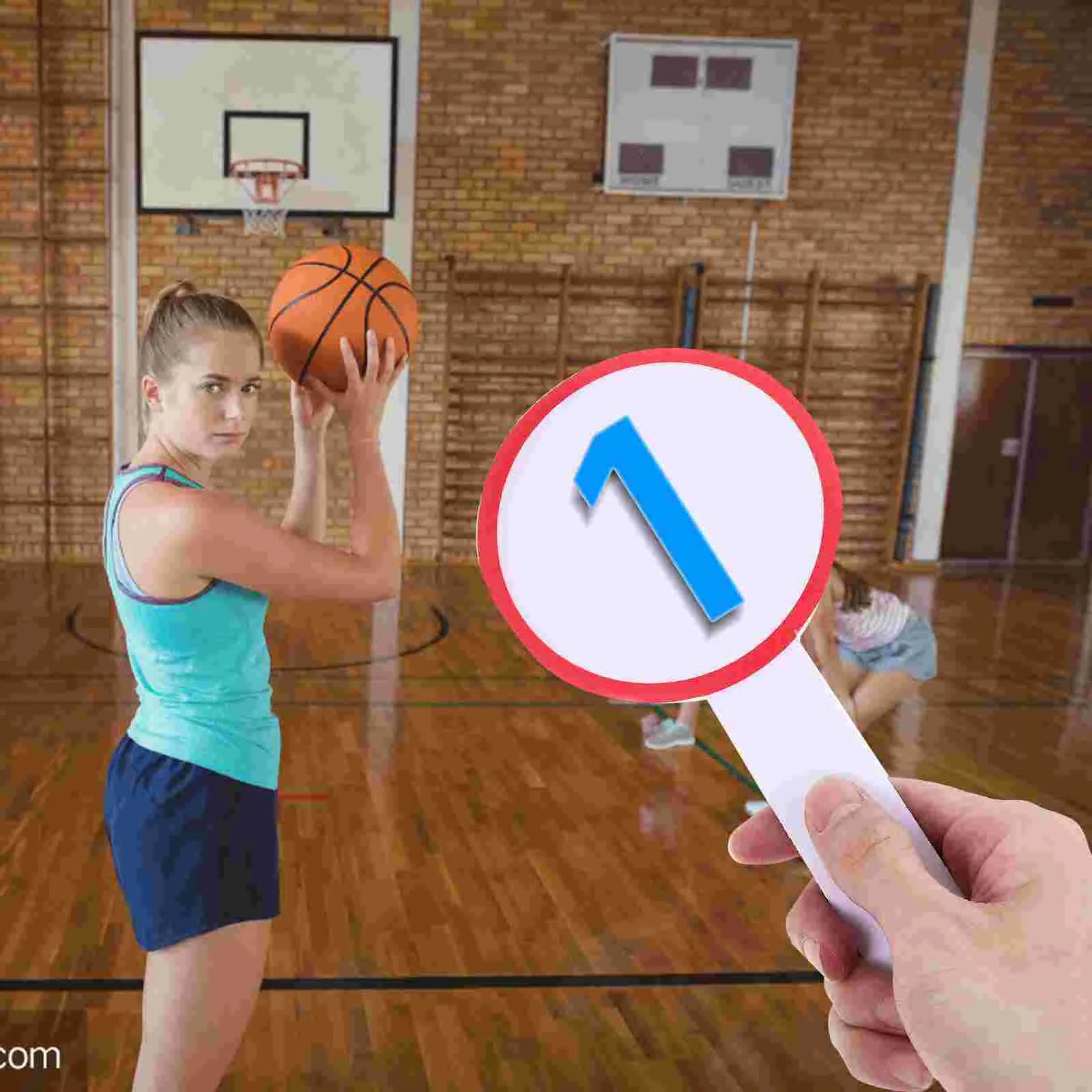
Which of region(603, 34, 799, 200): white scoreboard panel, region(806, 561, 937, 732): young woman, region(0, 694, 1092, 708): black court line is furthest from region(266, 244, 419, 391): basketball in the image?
region(603, 34, 799, 200): white scoreboard panel

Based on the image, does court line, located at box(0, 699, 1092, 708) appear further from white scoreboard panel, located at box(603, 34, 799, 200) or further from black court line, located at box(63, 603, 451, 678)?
white scoreboard panel, located at box(603, 34, 799, 200)

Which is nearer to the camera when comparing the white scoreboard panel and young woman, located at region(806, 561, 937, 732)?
young woman, located at region(806, 561, 937, 732)

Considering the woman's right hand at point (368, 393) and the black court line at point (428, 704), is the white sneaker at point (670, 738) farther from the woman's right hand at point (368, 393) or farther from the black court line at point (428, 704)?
the woman's right hand at point (368, 393)

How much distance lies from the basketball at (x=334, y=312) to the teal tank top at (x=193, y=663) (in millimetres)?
421

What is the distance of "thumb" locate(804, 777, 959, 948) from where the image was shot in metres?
0.55

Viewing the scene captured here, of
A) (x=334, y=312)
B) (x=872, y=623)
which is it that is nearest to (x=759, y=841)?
(x=334, y=312)

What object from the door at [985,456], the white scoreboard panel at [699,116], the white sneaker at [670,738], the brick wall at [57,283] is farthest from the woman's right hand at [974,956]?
the door at [985,456]

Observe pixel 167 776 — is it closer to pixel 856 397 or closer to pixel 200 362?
pixel 200 362

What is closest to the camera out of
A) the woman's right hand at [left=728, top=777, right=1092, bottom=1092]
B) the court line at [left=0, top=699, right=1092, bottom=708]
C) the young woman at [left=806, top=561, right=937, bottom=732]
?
the woman's right hand at [left=728, top=777, right=1092, bottom=1092]

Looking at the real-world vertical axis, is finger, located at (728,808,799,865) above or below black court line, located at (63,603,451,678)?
above

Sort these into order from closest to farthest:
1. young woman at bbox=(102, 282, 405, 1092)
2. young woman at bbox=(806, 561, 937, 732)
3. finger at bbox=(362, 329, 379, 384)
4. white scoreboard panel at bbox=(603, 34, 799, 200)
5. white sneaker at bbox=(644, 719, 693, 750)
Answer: young woman at bbox=(102, 282, 405, 1092) → finger at bbox=(362, 329, 379, 384) → young woman at bbox=(806, 561, 937, 732) → white sneaker at bbox=(644, 719, 693, 750) → white scoreboard panel at bbox=(603, 34, 799, 200)

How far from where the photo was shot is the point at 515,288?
9078mm

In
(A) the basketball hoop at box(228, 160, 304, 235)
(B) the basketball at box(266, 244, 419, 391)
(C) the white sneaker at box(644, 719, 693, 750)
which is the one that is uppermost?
(A) the basketball hoop at box(228, 160, 304, 235)

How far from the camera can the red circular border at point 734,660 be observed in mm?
547
